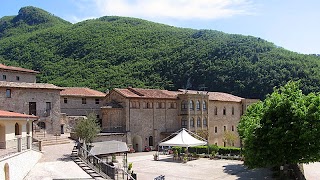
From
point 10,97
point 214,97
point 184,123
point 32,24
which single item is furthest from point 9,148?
point 32,24

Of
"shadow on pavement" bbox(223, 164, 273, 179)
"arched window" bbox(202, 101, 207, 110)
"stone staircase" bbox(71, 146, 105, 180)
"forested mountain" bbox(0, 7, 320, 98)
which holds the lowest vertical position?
"shadow on pavement" bbox(223, 164, 273, 179)

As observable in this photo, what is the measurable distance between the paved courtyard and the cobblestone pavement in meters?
5.51

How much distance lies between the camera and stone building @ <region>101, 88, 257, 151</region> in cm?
4362

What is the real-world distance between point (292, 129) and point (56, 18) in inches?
5695

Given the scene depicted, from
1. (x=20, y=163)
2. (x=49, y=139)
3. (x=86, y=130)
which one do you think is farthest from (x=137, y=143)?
(x=20, y=163)

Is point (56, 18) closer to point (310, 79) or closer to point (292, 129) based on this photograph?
point (310, 79)

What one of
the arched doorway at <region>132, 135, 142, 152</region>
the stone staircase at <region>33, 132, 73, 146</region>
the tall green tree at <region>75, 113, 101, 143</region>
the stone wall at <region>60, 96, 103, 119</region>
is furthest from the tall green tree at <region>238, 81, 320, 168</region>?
the stone wall at <region>60, 96, 103, 119</region>

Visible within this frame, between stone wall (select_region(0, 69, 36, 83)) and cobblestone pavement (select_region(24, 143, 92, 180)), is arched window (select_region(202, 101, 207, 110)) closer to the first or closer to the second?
stone wall (select_region(0, 69, 36, 83))

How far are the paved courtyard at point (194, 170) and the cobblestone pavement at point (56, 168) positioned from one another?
5511 mm

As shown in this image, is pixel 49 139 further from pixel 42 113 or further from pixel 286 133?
pixel 286 133

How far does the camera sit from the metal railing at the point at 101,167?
22.6 meters

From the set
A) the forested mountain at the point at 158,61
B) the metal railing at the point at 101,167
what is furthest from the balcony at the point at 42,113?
the forested mountain at the point at 158,61

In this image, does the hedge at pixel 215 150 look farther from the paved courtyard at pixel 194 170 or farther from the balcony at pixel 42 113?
the balcony at pixel 42 113

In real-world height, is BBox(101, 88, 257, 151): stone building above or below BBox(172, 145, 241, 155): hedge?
above
